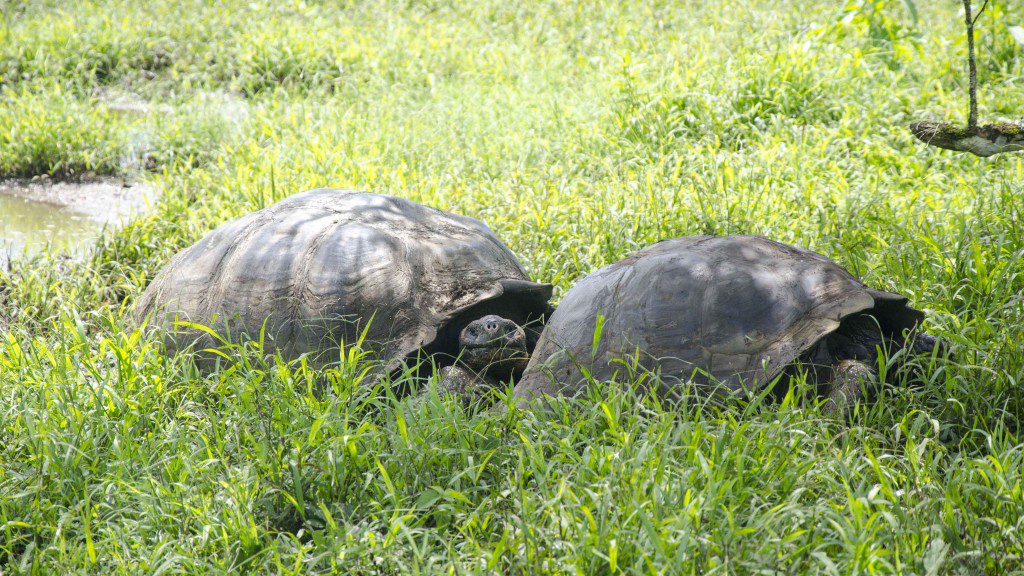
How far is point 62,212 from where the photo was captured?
5.65 meters

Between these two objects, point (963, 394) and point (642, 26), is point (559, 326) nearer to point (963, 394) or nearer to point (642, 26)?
point (963, 394)

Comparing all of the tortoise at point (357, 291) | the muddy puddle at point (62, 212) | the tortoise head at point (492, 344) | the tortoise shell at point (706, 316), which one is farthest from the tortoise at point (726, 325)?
the muddy puddle at point (62, 212)

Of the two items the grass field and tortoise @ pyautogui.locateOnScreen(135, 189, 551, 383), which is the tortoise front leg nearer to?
the grass field

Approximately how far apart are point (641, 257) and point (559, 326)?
40 cm

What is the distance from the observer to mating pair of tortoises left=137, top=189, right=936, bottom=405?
2.62 metres

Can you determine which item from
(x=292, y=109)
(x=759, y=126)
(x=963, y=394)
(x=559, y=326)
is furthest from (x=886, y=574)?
(x=292, y=109)

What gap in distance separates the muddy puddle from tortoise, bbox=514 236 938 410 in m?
3.28

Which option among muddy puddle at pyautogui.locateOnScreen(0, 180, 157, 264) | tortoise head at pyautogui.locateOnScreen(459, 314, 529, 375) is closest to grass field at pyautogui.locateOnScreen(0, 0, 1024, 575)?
muddy puddle at pyautogui.locateOnScreen(0, 180, 157, 264)

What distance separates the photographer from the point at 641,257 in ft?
9.68

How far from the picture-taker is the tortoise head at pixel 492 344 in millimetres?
2971

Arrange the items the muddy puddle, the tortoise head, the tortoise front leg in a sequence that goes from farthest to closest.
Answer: the muddy puddle → the tortoise head → the tortoise front leg

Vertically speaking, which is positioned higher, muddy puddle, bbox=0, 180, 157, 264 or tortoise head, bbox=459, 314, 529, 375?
muddy puddle, bbox=0, 180, 157, 264

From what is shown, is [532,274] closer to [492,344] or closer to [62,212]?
[492,344]

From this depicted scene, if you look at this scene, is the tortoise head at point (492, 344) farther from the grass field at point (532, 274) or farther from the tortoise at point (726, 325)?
the grass field at point (532, 274)
